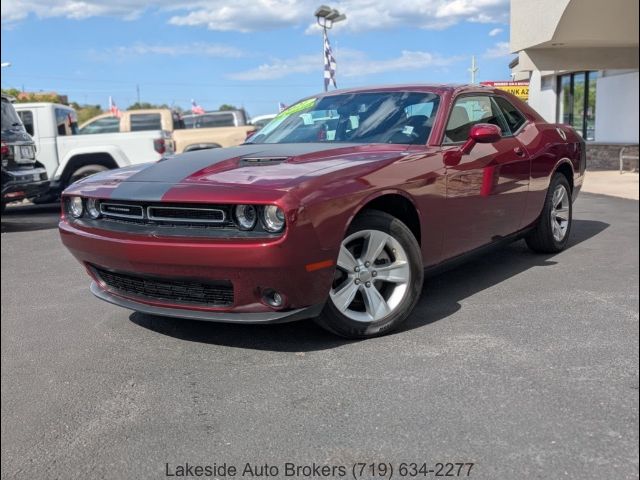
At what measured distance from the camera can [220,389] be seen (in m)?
2.84

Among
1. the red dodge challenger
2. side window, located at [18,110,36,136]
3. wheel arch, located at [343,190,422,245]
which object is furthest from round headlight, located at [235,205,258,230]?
side window, located at [18,110,36,136]

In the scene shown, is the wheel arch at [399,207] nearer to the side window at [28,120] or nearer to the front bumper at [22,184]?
the front bumper at [22,184]

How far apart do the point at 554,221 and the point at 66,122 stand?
9.18m

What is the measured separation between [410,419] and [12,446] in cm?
152

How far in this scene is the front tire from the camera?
3.28 meters

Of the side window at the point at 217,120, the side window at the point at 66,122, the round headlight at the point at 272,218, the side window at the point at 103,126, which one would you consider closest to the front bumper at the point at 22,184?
the side window at the point at 66,122

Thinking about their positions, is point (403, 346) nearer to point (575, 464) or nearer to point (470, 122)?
point (575, 464)

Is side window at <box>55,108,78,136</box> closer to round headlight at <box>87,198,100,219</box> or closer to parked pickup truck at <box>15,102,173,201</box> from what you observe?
parked pickup truck at <box>15,102,173,201</box>

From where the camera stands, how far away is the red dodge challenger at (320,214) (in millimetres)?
2953

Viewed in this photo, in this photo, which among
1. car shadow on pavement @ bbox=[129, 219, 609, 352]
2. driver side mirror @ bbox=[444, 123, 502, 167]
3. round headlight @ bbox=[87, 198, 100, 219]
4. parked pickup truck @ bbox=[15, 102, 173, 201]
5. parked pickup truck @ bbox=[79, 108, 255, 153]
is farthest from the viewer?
parked pickup truck @ bbox=[79, 108, 255, 153]

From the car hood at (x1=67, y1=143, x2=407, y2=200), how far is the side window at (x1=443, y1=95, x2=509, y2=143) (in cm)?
49

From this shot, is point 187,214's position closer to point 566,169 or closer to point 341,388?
point 341,388

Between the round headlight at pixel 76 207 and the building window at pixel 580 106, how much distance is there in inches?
573

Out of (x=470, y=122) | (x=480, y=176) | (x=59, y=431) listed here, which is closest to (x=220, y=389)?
(x=59, y=431)
